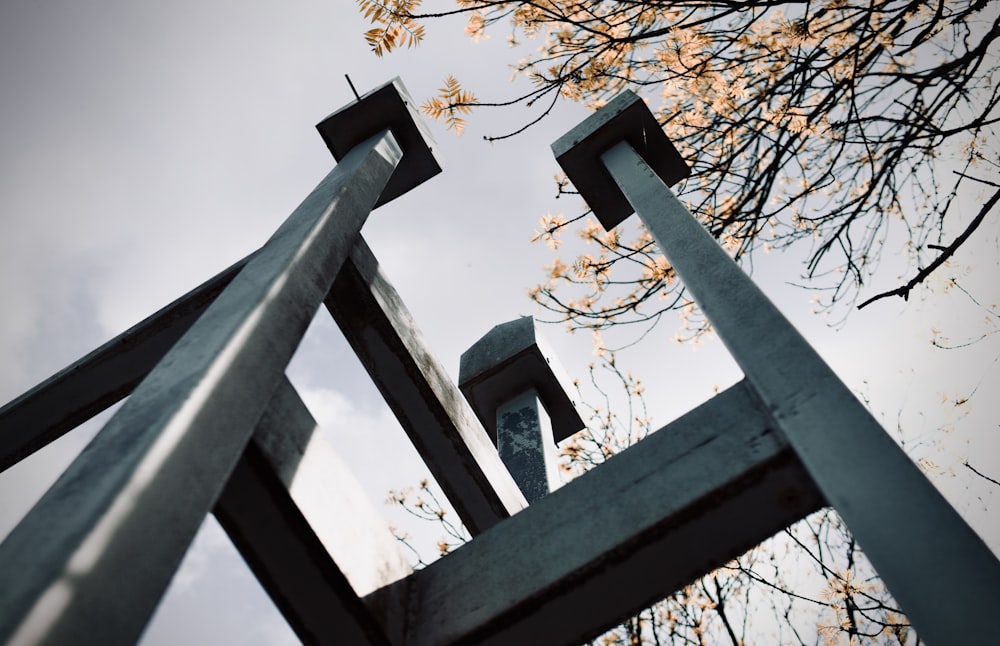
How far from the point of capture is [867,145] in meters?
3.59

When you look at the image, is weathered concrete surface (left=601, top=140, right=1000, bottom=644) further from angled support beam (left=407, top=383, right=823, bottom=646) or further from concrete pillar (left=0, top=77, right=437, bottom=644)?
concrete pillar (left=0, top=77, right=437, bottom=644)

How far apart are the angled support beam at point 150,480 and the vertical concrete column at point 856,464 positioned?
2.99ft

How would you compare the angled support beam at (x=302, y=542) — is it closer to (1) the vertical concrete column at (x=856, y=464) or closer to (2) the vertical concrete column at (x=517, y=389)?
(1) the vertical concrete column at (x=856, y=464)

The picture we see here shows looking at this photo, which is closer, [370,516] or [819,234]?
[370,516]

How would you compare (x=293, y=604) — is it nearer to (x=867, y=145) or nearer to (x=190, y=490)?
(x=190, y=490)

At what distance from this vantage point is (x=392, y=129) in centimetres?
233

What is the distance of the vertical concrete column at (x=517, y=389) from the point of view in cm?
266

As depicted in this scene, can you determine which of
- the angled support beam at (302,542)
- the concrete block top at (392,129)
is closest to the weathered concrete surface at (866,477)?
the angled support beam at (302,542)

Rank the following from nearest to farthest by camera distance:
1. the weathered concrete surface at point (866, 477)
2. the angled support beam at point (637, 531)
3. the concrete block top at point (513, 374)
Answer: the weathered concrete surface at point (866, 477), the angled support beam at point (637, 531), the concrete block top at point (513, 374)

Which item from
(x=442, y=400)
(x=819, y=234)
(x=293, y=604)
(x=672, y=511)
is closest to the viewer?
(x=672, y=511)

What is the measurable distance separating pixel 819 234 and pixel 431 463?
11.4ft

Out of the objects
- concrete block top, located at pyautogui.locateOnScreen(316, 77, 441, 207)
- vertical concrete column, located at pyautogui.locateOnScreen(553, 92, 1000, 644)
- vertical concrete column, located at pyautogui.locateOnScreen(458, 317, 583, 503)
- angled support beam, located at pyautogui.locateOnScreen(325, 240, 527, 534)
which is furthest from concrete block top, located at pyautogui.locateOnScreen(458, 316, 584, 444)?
vertical concrete column, located at pyautogui.locateOnScreen(553, 92, 1000, 644)

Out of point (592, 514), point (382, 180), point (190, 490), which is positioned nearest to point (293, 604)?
point (190, 490)

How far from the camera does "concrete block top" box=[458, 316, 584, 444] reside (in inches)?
110
